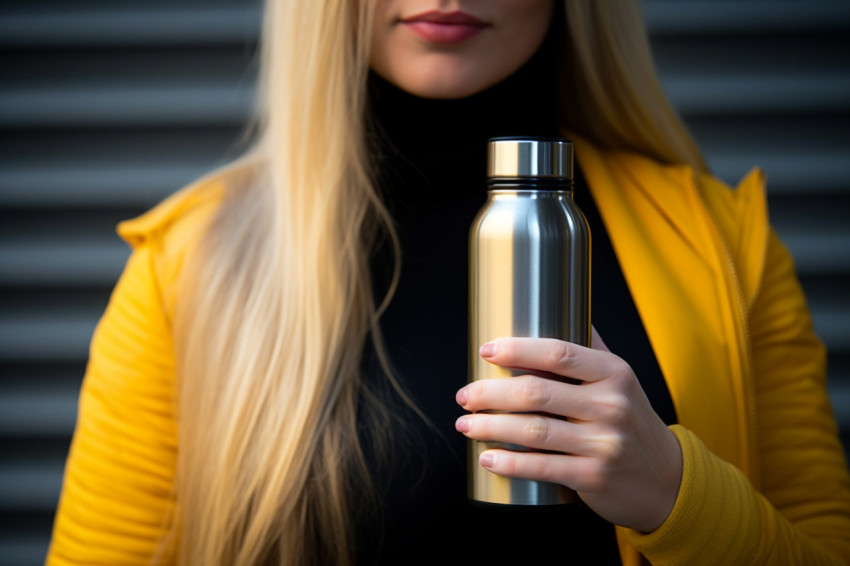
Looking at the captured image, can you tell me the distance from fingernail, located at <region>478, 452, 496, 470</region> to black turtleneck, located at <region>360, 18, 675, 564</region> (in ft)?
0.91

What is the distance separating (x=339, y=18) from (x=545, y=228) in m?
0.64

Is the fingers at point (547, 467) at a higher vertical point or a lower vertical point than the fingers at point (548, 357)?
lower

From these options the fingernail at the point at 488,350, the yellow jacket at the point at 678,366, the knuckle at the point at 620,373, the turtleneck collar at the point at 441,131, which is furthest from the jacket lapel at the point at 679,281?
the fingernail at the point at 488,350

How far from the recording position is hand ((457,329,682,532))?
82 centimetres

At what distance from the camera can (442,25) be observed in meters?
1.23

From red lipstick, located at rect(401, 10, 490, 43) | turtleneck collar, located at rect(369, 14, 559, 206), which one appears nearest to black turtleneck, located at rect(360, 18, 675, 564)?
turtleneck collar, located at rect(369, 14, 559, 206)

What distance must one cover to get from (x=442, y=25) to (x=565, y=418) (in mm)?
666

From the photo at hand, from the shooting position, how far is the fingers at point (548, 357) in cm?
82

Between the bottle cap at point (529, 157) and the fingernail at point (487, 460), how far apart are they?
30 centimetres

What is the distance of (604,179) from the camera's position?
4.69 feet

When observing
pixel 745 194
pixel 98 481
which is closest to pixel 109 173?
pixel 98 481

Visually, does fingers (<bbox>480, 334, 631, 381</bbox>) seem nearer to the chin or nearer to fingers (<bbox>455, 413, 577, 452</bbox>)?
fingers (<bbox>455, 413, 577, 452</bbox>)

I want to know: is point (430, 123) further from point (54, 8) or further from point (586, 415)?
point (54, 8)

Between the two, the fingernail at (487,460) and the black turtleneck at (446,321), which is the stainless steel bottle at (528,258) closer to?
the fingernail at (487,460)
